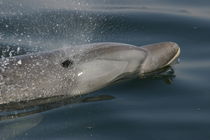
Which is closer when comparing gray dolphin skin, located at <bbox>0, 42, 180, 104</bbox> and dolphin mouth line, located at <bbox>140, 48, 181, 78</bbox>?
gray dolphin skin, located at <bbox>0, 42, 180, 104</bbox>

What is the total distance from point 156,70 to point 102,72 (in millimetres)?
1137

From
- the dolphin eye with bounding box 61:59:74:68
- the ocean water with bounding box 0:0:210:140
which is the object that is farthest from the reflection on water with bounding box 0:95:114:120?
the dolphin eye with bounding box 61:59:74:68

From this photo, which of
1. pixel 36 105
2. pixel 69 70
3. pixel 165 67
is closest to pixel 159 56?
pixel 165 67

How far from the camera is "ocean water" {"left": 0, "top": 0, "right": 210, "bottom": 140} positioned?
8375 mm

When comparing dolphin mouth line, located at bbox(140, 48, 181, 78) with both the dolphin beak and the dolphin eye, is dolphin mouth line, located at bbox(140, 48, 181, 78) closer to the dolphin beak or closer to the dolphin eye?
the dolphin beak

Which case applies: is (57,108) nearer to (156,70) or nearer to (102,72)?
(102,72)

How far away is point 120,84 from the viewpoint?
9.84 m

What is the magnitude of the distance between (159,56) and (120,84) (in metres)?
0.93

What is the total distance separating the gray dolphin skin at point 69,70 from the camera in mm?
9133

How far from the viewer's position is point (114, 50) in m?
9.72

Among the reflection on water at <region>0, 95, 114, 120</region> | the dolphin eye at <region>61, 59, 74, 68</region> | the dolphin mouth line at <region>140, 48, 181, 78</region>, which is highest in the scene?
the dolphin eye at <region>61, 59, 74, 68</region>

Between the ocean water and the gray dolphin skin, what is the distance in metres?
0.19

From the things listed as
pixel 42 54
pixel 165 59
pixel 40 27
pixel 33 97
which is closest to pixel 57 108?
pixel 33 97

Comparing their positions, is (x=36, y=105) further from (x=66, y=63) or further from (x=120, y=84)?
(x=120, y=84)
